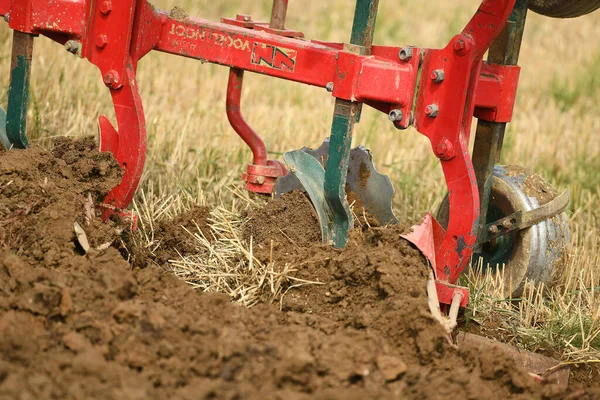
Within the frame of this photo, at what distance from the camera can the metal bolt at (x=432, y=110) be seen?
3051 millimetres

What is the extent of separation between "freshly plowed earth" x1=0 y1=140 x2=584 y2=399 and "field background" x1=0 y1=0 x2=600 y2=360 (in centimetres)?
64

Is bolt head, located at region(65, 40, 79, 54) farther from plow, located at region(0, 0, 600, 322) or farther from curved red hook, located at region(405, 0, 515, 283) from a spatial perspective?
curved red hook, located at region(405, 0, 515, 283)

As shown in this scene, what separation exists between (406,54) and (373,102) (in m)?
0.22

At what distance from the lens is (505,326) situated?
3.32m

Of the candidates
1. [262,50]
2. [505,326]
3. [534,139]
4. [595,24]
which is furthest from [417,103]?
[595,24]

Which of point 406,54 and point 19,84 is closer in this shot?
point 406,54

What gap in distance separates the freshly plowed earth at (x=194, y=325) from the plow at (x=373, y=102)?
0.16 meters

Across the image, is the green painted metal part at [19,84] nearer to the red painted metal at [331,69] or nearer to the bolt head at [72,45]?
the red painted metal at [331,69]

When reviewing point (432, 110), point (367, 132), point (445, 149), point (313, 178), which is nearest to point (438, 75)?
point (432, 110)

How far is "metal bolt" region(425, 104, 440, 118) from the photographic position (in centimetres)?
305

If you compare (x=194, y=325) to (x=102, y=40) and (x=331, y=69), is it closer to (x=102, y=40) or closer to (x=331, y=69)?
(x=331, y=69)

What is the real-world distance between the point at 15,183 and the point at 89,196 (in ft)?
0.87

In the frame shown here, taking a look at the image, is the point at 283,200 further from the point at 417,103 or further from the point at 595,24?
the point at 595,24

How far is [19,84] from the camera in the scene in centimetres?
345
